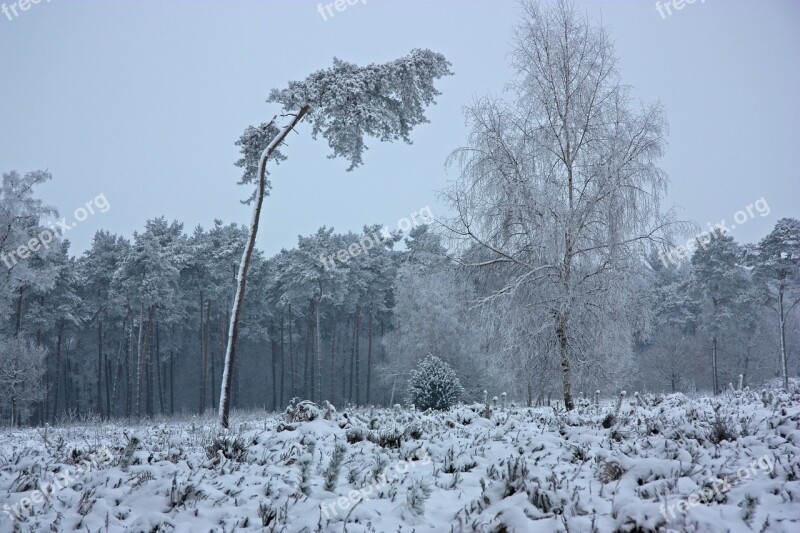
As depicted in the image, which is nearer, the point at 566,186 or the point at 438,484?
the point at 438,484

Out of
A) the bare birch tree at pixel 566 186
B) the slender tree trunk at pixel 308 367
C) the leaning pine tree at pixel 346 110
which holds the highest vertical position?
the leaning pine tree at pixel 346 110

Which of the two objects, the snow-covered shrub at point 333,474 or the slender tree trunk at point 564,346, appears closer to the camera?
the snow-covered shrub at point 333,474

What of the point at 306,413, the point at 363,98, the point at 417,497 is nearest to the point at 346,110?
the point at 363,98

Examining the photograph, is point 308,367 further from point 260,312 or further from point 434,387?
point 434,387

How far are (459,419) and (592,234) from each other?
6.15 meters

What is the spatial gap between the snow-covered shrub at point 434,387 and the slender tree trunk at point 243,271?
10158mm

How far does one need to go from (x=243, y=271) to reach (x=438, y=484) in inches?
398

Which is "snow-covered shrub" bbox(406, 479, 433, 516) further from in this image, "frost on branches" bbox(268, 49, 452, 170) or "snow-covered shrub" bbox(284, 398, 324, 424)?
"frost on branches" bbox(268, 49, 452, 170)

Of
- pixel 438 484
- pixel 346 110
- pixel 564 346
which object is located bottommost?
pixel 438 484

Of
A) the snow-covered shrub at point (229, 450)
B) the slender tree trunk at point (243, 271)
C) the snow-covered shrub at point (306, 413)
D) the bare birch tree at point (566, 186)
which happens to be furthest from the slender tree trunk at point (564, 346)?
the snow-covered shrub at point (229, 450)

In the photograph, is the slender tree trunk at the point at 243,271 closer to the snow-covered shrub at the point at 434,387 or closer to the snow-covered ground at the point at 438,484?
the snow-covered ground at the point at 438,484

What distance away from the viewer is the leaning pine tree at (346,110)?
12812mm

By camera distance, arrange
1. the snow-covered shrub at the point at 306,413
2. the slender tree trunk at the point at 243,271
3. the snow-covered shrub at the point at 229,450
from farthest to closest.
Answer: the slender tree trunk at the point at 243,271, the snow-covered shrub at the point at 306,413, the snow-covered shrub at the point at 229,450

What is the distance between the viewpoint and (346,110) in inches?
518
